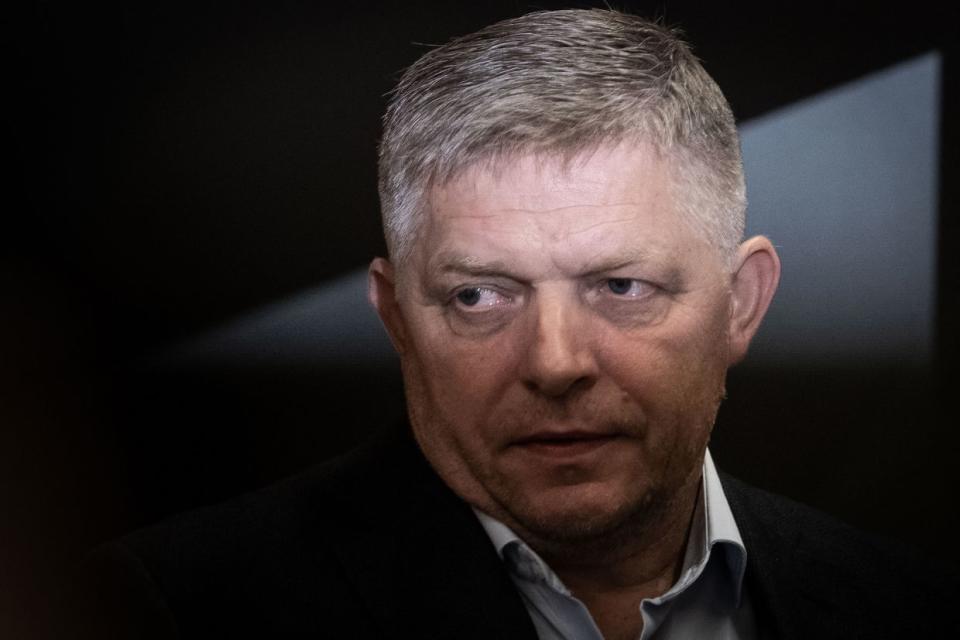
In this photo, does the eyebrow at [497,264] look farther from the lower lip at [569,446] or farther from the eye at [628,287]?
the lower lip at [569,446]

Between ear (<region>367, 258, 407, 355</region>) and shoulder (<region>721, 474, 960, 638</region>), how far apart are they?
27.9 inches

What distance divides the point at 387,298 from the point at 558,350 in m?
0.40

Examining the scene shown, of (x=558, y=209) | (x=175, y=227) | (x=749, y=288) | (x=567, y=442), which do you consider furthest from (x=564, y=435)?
(x=175, y=227)

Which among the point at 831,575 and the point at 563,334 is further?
the point at 831,575

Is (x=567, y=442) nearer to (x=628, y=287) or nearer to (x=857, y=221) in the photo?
(x=628, y=287)

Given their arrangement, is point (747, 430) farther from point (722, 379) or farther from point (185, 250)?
point (185, 250)

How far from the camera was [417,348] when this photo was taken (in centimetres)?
225

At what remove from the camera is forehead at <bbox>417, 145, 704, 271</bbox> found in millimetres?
2076

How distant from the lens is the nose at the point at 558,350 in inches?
81.4

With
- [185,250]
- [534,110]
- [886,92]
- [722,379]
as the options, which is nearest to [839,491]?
[722,379]

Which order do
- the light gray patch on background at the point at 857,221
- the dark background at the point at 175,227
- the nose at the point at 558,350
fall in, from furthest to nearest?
the light gray patch on background at the point at 857,221
the dark background at the point at 175,227
the nose at the point at 558,350

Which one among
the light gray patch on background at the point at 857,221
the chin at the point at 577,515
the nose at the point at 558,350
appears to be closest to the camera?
the nose at the point at 558,350

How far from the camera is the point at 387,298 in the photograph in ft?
7.57

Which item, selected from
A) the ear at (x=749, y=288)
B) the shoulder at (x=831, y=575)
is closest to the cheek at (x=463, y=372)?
the ear at (x=749, y=288)
